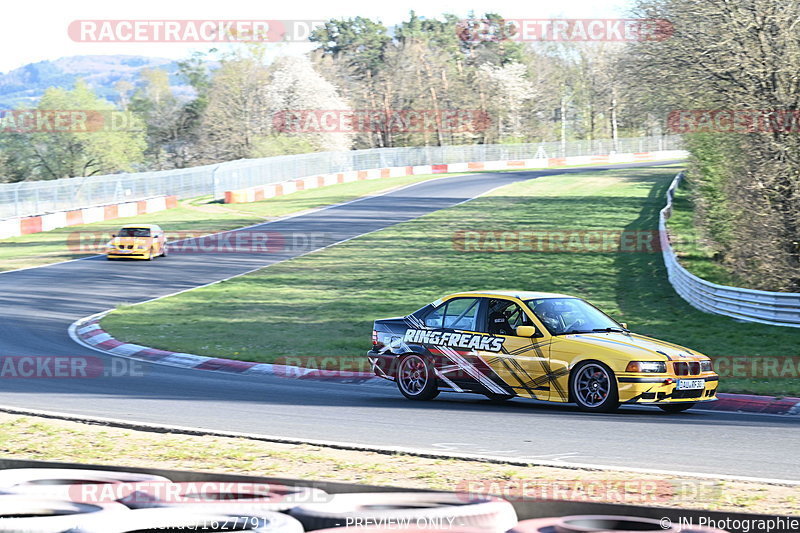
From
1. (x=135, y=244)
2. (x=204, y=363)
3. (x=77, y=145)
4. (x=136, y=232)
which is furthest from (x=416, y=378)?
(x=77, y=145)

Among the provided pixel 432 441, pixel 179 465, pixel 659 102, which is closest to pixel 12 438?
pixel 179 465

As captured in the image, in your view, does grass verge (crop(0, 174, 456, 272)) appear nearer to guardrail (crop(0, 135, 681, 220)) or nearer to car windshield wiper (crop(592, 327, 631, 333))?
guardrail (crop(0, 135, 681, 220))

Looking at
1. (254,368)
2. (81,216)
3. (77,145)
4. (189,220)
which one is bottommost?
(254,368)

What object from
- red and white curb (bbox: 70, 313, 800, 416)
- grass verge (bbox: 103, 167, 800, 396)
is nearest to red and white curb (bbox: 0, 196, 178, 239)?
grass verge (bbox: 103, 167, 800, 396)

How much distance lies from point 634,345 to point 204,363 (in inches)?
311

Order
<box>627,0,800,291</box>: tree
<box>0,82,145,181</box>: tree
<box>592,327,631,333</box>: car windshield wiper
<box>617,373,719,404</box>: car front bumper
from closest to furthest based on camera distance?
<box>617,373,719,404</box>: car front bumper
<box>592,327,631,333</box>: car windshield wiper
<box>627,0,800,291</box>: tree
<box>0,82,145,181</box>: tree

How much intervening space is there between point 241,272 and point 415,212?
15.8 metres

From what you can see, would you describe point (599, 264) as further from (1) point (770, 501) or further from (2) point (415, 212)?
(1) point (770, 501)

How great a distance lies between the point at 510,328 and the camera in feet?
39.0

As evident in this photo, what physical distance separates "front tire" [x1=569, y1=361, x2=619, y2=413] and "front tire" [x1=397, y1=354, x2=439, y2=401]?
1.92 m

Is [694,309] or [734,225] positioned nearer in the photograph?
[694,309]

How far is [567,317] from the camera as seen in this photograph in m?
12.0

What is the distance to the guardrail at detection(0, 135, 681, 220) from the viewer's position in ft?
132

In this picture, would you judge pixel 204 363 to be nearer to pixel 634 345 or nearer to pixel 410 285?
pixel 634 345
